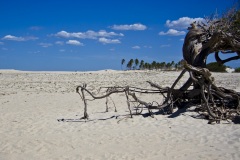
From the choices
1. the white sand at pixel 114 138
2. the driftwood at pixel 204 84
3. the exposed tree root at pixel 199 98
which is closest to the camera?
the white sand at pixel 114 138

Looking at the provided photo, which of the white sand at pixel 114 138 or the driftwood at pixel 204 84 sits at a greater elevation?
the driftwood at pixel 204 84

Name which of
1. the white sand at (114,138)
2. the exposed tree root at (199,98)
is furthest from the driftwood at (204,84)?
the white sand at (114,138)

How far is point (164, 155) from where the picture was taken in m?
6.64

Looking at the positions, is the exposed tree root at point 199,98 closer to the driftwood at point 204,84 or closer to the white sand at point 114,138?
the driftwood at point 204,84

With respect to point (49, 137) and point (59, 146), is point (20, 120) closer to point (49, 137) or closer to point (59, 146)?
point (49, 137)

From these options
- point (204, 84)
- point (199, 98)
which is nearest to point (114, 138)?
point (204, 84)

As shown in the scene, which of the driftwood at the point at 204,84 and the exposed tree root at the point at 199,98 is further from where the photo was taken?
the driftwood at the point at 204,84

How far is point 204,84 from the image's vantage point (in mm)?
9789

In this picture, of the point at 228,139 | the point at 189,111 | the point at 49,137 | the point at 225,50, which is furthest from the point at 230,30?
the point at 49,137

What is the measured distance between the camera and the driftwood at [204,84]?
984 cm

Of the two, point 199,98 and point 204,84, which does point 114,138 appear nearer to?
point 204,84

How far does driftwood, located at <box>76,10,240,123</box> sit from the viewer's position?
9836 millimetres

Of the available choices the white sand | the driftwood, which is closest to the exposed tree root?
the driftwood

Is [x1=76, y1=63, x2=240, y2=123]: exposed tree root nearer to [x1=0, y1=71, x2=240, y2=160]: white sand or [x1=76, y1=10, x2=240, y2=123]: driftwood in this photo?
[x1=76, y1=10, x2=240, y2=123]: driftwood
